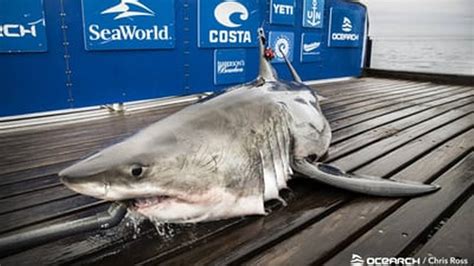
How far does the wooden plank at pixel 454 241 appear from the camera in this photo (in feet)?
4.23

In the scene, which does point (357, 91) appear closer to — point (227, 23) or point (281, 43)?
point (281, 43)

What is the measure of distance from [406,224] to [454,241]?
6.6 inches

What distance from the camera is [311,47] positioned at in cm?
633

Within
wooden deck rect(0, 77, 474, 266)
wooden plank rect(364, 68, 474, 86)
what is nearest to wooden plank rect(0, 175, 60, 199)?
wooden deck rect(0, 77, 474, 266)

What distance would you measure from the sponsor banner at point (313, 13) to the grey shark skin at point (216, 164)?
4.45 metres

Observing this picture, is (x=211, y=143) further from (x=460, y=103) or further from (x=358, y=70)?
(x=358, y=70)

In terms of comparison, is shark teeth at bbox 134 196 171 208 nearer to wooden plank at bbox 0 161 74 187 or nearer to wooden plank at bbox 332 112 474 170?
wooden plank at bbox 0 161 74 187

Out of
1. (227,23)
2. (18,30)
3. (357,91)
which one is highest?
(227,23)

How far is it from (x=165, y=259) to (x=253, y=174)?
0.41m

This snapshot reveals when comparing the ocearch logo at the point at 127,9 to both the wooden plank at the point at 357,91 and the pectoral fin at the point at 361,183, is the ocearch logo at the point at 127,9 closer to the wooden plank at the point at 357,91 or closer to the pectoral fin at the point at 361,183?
the wooden plank at the point at 357,91

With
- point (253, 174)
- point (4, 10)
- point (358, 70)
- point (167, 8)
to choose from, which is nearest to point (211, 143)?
point (253, 174)

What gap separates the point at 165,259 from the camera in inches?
49.0

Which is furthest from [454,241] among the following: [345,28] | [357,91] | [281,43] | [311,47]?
[345,28]

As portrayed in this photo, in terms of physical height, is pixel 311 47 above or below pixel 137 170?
above
